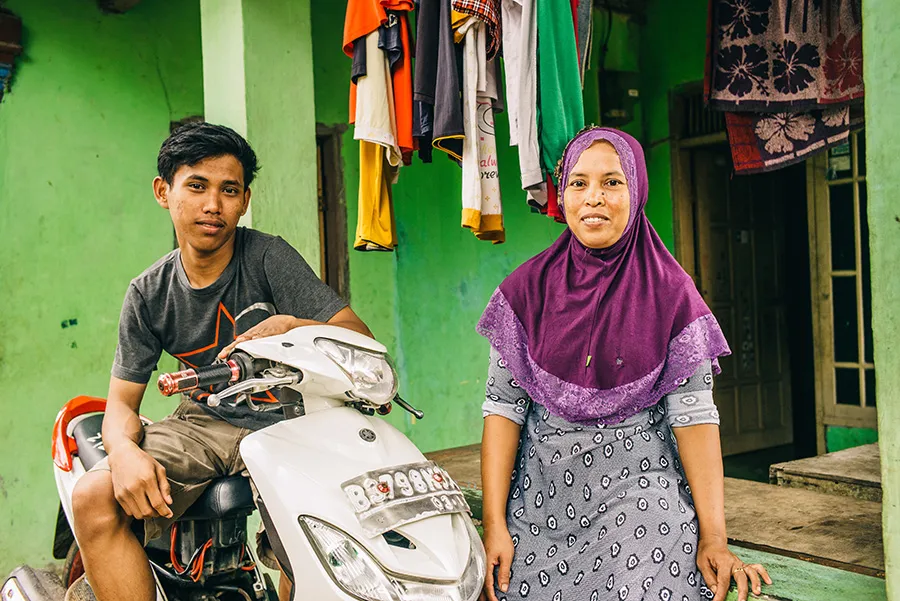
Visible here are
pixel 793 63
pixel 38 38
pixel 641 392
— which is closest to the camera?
pixel 641 392

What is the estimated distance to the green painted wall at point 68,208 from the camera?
409 centimetres

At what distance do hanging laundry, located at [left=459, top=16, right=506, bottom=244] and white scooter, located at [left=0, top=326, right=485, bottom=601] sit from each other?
1.19 meters

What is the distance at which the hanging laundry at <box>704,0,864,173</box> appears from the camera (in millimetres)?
3572

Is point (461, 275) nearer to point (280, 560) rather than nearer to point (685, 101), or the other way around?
point (685, 101)

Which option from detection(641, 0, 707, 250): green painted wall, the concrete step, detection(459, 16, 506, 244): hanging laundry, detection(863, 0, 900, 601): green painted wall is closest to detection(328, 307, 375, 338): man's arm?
detection(459, 16, 506, 244): hanging laundry

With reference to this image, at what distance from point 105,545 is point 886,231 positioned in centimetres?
192

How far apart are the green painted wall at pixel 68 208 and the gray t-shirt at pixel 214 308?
2080 mm

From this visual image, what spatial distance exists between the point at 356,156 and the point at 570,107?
2337 millimetres

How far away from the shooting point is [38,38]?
413cm

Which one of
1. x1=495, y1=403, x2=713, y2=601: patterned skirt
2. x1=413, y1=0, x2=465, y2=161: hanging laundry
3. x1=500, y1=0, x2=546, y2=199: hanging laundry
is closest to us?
x1=495, y1=403, x2=713, y2=601: patterned skirt

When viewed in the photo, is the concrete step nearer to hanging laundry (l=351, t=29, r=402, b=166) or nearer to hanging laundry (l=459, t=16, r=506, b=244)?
hanging laundry (l=459, t=16, r=506, b=244)

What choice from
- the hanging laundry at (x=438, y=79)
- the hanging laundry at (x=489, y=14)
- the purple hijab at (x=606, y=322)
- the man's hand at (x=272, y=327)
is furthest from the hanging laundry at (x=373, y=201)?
the man's hand at (x=272, y=327)

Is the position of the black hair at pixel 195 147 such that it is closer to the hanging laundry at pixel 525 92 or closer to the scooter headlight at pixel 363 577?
the hanging laundry at pixel 525 92

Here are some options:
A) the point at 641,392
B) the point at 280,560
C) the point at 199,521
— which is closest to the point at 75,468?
the point at 199,521
